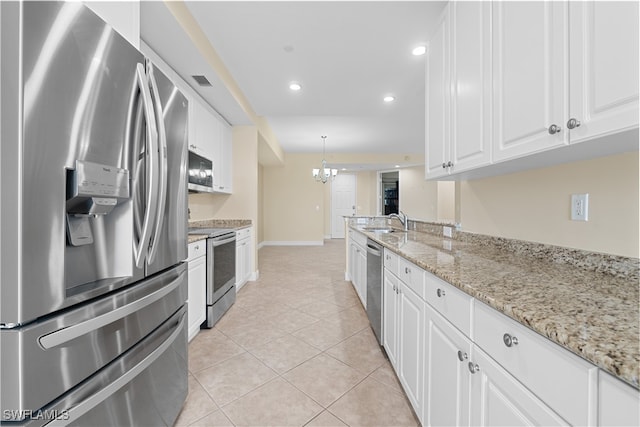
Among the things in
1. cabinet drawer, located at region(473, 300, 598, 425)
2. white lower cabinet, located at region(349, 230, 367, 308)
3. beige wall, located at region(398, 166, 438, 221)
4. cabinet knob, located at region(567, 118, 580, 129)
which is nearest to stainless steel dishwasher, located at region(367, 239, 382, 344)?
white lower cabinet, located at region(349, 230, 367, 308)

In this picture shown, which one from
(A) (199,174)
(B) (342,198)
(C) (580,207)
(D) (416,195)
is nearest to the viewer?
(C) (580,207)

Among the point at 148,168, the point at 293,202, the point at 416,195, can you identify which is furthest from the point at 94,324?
the point at 416,195

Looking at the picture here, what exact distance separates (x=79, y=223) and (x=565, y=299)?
1.51 metres

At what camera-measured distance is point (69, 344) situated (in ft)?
2.56

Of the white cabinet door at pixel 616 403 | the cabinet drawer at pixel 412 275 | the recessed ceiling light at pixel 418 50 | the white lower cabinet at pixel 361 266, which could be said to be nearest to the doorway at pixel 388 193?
the white lower cabinet at pixel 361 266

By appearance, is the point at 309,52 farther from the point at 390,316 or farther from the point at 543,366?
the point at 543,366

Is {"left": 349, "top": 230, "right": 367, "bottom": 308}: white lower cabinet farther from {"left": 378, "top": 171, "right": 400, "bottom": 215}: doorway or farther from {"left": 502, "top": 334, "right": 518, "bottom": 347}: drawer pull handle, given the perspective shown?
{"left": 378, "top": 171, "right": 400, "bottom": 215}: doorway

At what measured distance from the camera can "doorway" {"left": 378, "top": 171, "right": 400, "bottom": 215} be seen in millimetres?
9539

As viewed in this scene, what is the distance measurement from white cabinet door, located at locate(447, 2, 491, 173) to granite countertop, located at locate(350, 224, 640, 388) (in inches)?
22.4

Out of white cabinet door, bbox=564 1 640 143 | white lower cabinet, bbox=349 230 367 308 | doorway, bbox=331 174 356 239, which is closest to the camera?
white cabinet door, bbox=564 1 640 143

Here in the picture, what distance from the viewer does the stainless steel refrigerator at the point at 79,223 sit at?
674 mm

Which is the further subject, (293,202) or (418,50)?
(293,202)

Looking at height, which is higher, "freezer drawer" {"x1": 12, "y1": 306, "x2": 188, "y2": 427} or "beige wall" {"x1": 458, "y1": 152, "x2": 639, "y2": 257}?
"beige wall" {"x1": 458, "y1": 152, "x2": 639, "y2": 257}

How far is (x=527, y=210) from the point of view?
1.52 metres
